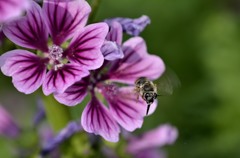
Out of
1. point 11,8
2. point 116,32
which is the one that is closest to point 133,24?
point 116,32

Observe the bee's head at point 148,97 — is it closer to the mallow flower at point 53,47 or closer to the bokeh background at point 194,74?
the mallow flower at point 53,47

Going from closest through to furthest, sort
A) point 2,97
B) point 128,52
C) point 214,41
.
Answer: point 128,52
point 214,41
point 2,97

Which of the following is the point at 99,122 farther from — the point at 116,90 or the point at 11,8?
the point at 11,8

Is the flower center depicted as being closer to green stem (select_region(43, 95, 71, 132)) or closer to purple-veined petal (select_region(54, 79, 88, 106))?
purple-veined petal (select_region(54, 79, 88, 106))

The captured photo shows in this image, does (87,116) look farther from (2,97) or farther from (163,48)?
(2,97)

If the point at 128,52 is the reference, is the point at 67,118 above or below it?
below

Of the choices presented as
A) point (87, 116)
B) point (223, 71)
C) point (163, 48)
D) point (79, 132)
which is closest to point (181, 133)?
point (223, 71)

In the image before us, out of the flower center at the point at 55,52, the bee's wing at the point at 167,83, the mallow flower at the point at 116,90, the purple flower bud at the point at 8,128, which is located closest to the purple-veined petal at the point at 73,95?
the mallow flower at the point at 116,90
